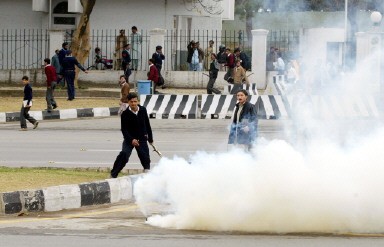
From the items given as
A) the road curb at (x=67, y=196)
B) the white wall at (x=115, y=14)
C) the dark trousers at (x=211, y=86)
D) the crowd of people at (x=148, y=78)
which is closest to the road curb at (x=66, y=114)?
the crowd of people at (x=148, y=78)

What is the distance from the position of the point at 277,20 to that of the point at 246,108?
131 inches

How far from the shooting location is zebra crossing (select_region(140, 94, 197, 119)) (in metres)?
35.0

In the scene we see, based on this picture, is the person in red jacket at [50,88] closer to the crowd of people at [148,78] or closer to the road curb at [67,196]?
the crowd of people at [148,78]

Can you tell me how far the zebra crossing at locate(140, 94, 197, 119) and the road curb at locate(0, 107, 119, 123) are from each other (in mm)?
1613

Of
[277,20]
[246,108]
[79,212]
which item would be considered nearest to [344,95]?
[277,20]

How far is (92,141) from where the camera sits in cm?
2714

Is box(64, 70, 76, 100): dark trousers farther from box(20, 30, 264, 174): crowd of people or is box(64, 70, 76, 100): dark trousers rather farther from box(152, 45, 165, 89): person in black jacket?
box(152, 45, 165, 89): person in black jacket

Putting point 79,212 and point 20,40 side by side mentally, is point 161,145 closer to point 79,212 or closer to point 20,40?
point 79,212

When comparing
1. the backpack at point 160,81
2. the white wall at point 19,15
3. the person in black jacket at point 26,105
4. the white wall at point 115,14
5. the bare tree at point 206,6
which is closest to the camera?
the person in black jacket at point 26,105

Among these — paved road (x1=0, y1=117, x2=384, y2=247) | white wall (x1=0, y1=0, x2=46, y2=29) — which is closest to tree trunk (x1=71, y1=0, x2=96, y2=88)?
white wall (x1=0, y1=0, x2=46, y2=29)

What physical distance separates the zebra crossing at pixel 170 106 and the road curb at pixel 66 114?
161 centimetres

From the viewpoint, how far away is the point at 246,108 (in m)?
17.5

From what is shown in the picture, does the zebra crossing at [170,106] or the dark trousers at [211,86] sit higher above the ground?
the dark trousers at [211,86]

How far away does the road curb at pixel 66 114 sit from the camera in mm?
34138
